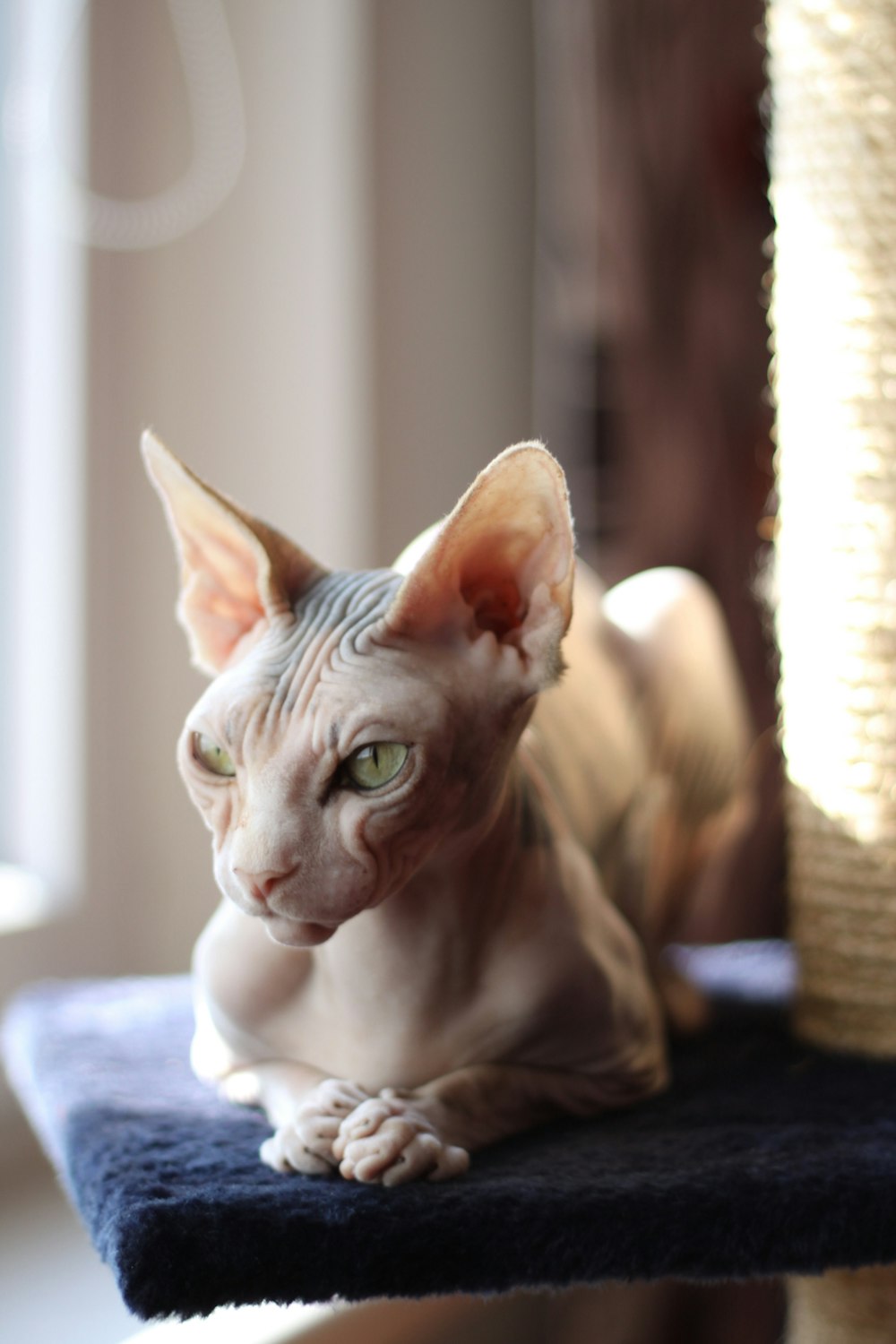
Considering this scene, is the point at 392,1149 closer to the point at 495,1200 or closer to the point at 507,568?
the point at 495,1200

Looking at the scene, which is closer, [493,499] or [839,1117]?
[493,499]

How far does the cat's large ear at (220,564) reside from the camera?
2.22ft

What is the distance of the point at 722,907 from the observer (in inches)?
60.4

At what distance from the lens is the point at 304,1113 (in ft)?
2.18

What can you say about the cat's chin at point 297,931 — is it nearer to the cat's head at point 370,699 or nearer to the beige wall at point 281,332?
the cat's head at point 370,699

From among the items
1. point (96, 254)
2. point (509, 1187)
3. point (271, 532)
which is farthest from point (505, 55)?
point (509, 1187)

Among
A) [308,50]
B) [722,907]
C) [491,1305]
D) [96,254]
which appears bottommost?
[722,907]

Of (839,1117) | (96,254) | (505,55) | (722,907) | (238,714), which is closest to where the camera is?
(238,714)

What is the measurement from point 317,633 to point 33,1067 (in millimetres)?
414

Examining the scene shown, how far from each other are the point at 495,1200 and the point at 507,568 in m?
0.29

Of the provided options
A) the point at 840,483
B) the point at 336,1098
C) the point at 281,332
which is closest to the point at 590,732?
the point at 840,483

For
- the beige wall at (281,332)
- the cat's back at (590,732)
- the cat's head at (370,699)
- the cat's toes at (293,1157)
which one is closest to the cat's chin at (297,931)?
the cat's head at (370,699)

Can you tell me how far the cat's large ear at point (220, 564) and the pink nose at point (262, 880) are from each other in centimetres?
13

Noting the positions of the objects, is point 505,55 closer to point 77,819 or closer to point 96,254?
point 96,254
